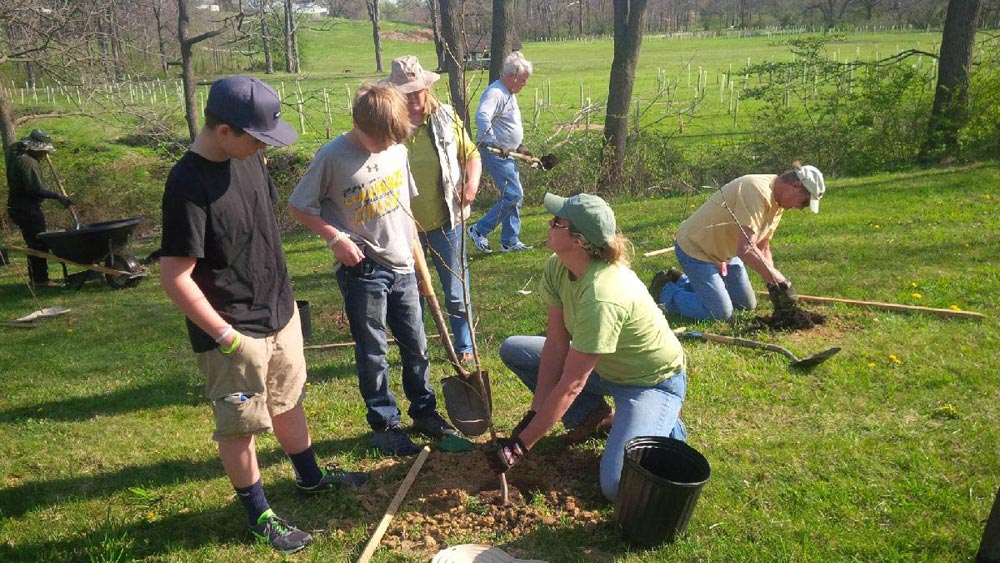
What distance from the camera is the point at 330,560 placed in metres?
3.06

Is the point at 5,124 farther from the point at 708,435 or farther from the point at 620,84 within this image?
the point at 708,435

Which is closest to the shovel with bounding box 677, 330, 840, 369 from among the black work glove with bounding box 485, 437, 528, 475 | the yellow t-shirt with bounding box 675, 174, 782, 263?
the yellow t-shirt with bounding box 675, 174, 782, 263

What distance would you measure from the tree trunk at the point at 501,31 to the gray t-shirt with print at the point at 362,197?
887cm

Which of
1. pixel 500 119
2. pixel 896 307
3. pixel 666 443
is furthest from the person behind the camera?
pixel 500 119

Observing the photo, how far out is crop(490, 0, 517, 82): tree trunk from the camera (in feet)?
39.7

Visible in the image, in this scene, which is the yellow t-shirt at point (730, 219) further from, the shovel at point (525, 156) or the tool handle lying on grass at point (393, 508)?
the tool handle lying on grass at point (393, 508)

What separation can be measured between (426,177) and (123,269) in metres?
5.96

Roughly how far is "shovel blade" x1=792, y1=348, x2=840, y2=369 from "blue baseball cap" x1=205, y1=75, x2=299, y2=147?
355cm

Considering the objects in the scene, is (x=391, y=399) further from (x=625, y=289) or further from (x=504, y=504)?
(x=625, y=289)

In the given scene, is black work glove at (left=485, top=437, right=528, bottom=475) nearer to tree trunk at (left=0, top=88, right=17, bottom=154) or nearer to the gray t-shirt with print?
the gray t-shirt with print

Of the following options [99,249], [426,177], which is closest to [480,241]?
[426,177]

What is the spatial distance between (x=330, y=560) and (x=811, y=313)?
396cm

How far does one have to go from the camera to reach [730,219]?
5449mm

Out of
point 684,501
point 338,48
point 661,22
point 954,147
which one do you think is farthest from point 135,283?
point 661,22
